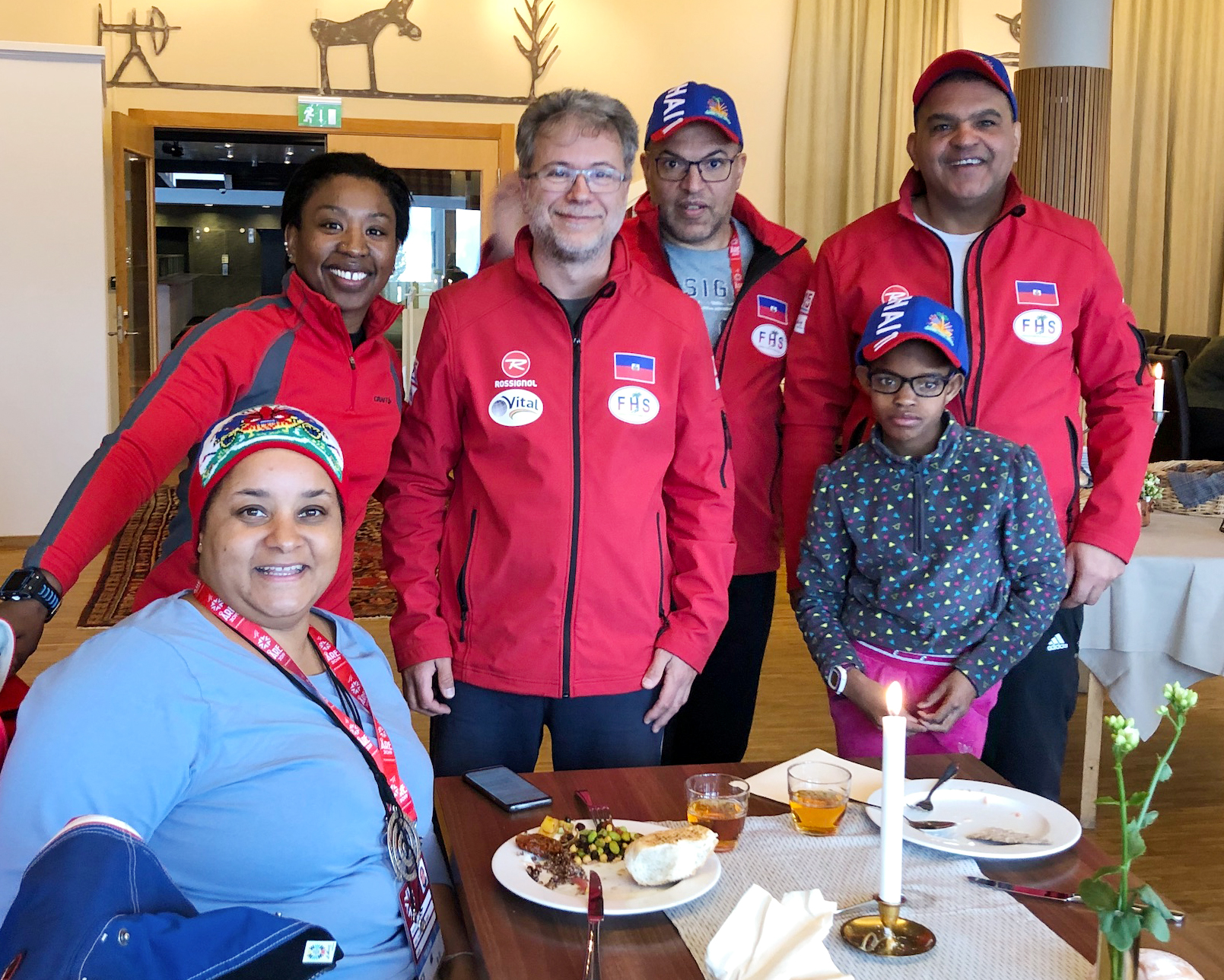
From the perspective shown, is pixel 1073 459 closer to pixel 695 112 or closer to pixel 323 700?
pixel 695 112

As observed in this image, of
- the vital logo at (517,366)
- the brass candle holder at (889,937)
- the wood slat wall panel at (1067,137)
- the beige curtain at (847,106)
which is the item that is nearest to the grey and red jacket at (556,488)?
the vital logo at (517,366)

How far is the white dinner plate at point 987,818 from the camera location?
1.44m

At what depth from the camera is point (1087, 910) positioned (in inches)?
51.6

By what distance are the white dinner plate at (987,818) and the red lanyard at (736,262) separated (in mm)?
1223

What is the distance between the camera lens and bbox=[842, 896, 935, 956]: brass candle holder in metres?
1.22

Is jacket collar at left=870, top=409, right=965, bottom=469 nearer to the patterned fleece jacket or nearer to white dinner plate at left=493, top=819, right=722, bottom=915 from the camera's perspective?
the patterned fleece jacket

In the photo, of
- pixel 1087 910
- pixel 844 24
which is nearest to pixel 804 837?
pixel 1087 910

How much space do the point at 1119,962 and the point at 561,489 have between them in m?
1.15

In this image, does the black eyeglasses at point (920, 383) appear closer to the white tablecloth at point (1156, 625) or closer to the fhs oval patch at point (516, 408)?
the fhs oval patch at point (516, 408)

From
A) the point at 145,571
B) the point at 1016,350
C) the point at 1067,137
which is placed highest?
the point at 1067,137

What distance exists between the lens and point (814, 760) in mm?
1729

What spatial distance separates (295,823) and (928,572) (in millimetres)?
1258

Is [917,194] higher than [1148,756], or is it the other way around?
[917,194]

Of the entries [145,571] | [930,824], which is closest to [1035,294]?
[930,824]
